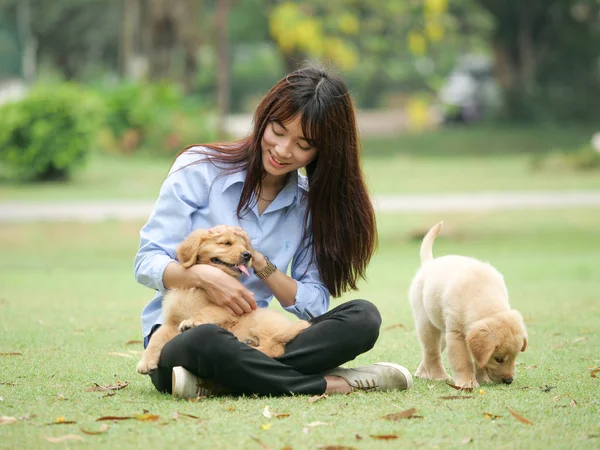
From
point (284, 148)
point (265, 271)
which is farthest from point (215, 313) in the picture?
point (284, 148)

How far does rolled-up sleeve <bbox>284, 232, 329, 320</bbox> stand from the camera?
4906mm

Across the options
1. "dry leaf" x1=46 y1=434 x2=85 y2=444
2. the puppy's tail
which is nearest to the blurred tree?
the puppy's tail

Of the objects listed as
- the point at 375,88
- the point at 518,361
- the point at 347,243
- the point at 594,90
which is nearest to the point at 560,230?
the point at 518,361

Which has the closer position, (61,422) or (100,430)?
(100,430)

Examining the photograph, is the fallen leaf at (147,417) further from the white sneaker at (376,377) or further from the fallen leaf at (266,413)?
the white sneaker at (376,377)

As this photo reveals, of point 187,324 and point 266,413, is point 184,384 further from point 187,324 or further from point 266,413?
point 266,413

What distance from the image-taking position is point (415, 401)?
4594 millimetres

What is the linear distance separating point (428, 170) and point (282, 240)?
18.4m

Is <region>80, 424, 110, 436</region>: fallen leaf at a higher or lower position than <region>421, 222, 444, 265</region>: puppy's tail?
lower

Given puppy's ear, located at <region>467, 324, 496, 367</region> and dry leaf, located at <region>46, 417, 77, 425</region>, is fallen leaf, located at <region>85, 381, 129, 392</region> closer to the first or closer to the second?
dry leaf, located at <region>46, 417, 77, 425</region>

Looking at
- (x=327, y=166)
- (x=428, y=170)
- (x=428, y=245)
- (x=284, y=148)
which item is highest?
(x=284, y=148)

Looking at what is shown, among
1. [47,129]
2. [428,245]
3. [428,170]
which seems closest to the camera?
[428,245]

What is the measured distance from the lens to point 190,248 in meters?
4.60

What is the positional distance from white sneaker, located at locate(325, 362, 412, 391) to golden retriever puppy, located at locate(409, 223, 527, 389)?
36cm
